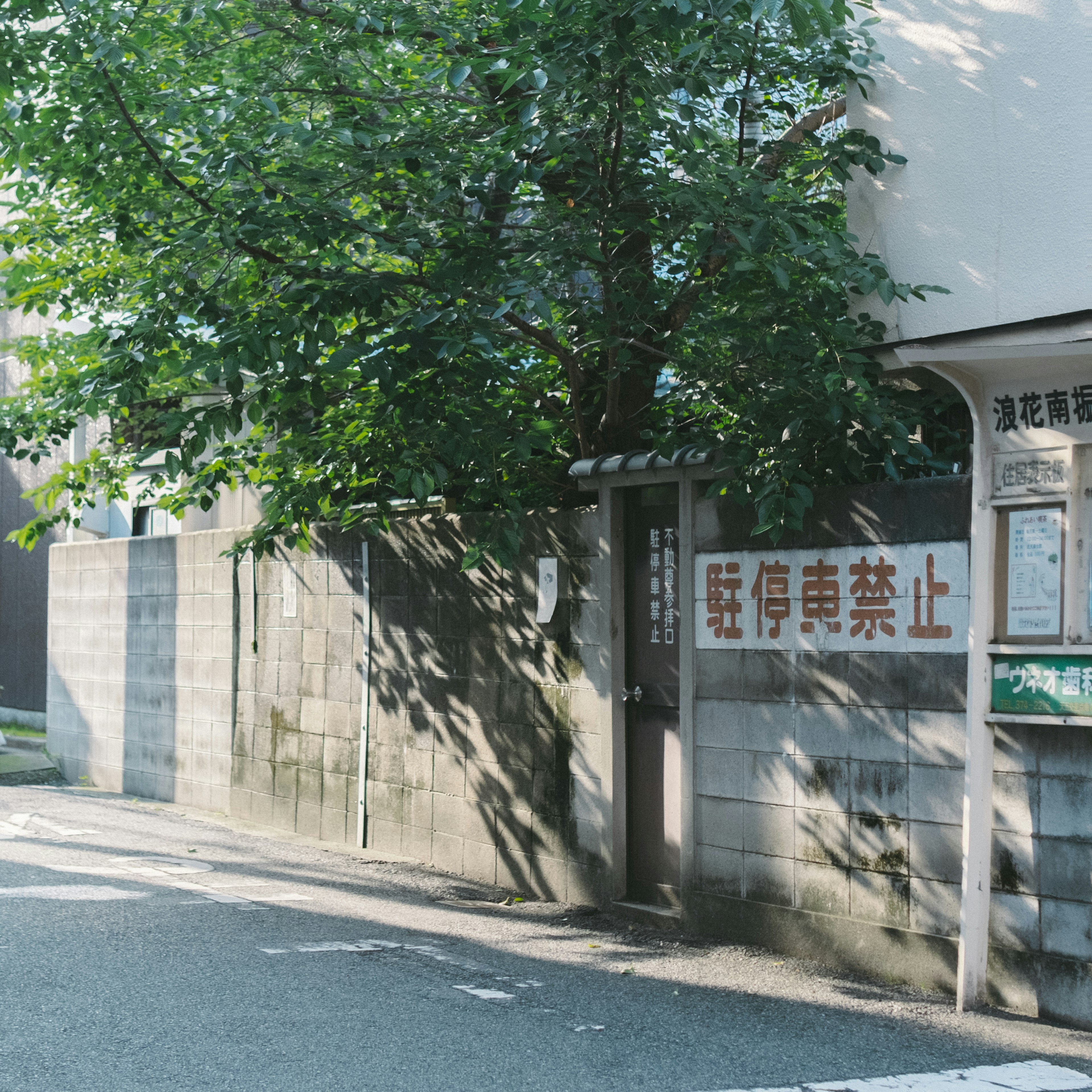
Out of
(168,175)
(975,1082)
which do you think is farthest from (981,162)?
(975,1082)

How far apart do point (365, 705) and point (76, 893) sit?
2.58m

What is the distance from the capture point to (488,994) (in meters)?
5.85

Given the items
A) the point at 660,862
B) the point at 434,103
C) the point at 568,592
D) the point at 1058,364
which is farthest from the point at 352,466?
the point at 1058,364

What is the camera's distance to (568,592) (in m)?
8.01

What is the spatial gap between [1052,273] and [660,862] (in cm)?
387

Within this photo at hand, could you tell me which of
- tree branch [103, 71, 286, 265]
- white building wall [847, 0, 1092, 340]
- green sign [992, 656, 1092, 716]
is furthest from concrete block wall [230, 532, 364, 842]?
Result: green sign [992, 656, 1092, 716]

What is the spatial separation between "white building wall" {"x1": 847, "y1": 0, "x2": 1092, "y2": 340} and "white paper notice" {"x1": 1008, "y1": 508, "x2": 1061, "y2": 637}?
1181 millimetres

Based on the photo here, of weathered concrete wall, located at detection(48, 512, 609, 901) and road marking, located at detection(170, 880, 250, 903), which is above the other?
weathered concrete wall, located at detection(48, 512, 609, 901)

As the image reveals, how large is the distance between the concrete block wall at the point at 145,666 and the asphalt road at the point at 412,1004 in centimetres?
367

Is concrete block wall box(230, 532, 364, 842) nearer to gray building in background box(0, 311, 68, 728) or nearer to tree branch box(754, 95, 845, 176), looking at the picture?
tree branch box(754, 95, 845, 176)

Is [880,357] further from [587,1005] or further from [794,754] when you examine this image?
[587,1005]

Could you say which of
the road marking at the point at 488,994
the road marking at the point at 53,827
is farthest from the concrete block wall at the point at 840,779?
the road marking at the point at 53,827

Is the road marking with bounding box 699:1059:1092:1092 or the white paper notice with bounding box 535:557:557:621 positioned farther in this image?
the white paper notice with bounding box 535:557:557:621

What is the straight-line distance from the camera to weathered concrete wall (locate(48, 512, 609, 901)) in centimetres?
802
